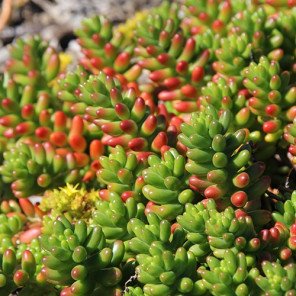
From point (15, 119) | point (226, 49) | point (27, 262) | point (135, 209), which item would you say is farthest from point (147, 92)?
point (27, 262)

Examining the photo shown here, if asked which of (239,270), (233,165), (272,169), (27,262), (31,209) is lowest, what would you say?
(31,209)

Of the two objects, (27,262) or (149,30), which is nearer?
(27,262)

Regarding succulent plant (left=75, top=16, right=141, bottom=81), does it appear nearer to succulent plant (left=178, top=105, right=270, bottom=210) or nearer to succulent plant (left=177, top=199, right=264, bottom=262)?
succulent plant (left=178, top=105, right=270, bottom=210)

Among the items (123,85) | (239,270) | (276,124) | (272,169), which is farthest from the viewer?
(123,85)

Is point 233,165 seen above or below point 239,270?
above

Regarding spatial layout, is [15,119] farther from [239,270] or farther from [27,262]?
[239,270]

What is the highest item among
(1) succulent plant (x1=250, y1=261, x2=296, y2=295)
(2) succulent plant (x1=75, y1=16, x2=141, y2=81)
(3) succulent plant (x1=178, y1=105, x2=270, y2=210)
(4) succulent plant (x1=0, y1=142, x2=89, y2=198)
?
(3) succulent plant (x1=178, y1=105, x2=270, y2=210)

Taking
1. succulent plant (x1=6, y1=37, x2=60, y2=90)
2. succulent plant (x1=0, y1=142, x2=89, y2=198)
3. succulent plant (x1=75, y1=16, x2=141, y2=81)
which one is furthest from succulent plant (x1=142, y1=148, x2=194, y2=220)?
succulent plant (x1=6, y1=37, x2=60, y2=90)
